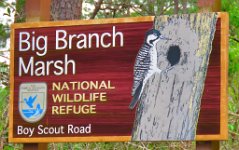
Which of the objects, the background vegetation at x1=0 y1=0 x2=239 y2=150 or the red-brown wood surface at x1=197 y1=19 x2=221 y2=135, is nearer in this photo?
the red-brown wood surface at x1=197 y1=19 x2=221 y2=135

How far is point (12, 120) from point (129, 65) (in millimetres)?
989

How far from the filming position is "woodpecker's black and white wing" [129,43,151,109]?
5531mm

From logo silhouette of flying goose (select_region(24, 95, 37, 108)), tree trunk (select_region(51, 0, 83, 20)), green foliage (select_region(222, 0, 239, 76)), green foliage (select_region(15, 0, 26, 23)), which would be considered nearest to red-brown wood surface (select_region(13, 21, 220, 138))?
logo silhouette of flying goose (select_region(24, 95, 37, 108))

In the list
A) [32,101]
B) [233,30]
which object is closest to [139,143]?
[32,101]

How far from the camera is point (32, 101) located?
5.79 meters

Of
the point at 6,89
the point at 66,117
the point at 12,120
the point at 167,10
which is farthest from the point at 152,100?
the point at 167,10

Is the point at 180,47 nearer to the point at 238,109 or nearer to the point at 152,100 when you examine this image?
the point at 152,100

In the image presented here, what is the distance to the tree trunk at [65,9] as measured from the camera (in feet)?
30.0

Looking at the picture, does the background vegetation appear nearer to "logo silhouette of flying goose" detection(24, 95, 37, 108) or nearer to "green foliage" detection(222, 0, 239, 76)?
"green foliage" detection(222, 0, 239, 76)

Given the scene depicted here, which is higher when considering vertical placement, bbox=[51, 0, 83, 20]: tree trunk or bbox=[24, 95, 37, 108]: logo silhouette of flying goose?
bbox=[51, 0, 83, 20]: tree trunk

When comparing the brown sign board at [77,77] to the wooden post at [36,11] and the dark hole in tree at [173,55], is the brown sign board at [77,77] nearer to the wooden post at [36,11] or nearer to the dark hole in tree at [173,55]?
the wooden post at [36,11]

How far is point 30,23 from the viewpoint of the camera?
590 centimetres

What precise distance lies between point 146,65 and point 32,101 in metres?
0.90

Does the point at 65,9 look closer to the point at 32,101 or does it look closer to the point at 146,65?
the point at 32,101
